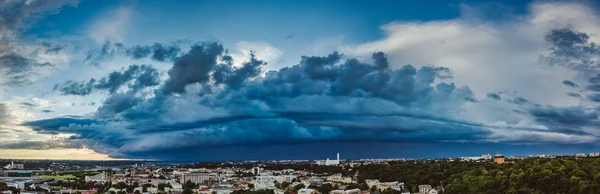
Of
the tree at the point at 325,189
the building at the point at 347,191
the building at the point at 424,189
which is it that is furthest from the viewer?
the tree at the point at 325,189

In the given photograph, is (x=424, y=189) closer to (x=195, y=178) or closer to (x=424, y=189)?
(x=424, y=189)

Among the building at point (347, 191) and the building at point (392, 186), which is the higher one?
the building at point (392, 186)

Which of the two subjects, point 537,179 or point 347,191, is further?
point 347,191

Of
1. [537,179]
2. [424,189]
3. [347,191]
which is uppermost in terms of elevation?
[537,179]

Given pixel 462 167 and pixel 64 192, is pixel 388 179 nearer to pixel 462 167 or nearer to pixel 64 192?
pixel 462 167

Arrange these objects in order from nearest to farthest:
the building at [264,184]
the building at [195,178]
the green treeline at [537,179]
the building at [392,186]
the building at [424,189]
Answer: the green treeline at [537,179], the building at [424,189], the building at [392,186], the building at [264,184], the building at [195,178]

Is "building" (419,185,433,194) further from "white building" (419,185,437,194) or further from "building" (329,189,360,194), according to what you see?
"building" (329,189,360,194)

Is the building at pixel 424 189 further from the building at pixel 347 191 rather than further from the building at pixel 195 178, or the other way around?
the building at pixel 195 178

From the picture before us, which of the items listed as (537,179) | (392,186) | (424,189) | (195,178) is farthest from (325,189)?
(195,178)

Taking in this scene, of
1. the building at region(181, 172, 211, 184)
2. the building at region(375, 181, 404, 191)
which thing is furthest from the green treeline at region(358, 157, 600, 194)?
the building at region(181, 172, 211, 184)

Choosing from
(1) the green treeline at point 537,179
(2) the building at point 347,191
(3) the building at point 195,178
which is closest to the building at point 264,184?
(2) the building at point 347,191

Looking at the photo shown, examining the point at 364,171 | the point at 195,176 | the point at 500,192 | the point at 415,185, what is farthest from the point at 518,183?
the point at 195,176
